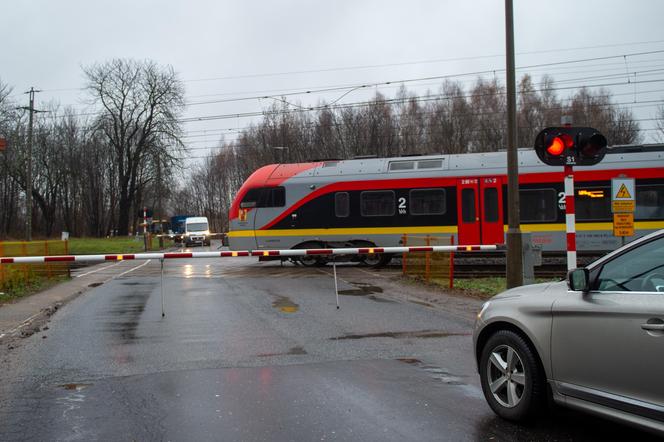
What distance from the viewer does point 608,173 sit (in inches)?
716

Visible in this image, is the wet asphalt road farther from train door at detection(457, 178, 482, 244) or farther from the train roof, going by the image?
the train roof

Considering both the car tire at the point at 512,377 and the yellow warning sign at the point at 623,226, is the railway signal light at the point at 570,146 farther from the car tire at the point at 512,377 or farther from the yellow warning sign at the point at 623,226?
the car tire at the point at 512,377

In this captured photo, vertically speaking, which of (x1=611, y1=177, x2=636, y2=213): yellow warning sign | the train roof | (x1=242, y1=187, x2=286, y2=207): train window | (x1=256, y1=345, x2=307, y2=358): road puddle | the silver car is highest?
the train roof

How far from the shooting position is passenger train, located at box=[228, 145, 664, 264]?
59.9ft

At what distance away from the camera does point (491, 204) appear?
19188 mm

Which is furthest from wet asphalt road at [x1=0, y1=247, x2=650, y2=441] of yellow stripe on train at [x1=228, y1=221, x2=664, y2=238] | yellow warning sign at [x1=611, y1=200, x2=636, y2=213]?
yellow stripe on train at [x1=228, y1=221, x2=664, y2=238]

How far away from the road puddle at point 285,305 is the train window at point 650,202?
1192 cm

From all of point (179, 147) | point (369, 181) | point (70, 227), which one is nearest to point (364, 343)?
point (369, 181)

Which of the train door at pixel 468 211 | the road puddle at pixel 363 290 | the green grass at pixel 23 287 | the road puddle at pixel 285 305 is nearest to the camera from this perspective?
the road puddle at pixel 285 305

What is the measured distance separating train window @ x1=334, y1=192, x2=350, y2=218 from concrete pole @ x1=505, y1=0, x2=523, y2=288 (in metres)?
9.65

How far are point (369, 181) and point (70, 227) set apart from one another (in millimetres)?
68235

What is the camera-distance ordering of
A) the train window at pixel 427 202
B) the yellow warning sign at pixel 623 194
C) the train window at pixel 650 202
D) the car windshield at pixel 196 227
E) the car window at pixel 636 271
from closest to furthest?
the car window at pixel 636 271, the yellow warning sign at pixel 623 194, the train window at pixel 650 202, the train window at pixel 427 202, the car windshield at pixel 196 227

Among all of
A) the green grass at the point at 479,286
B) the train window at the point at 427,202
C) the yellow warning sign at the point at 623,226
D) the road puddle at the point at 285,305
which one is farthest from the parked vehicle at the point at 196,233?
the yellow warning sign at the point at 623,226

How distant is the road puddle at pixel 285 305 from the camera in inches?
439
